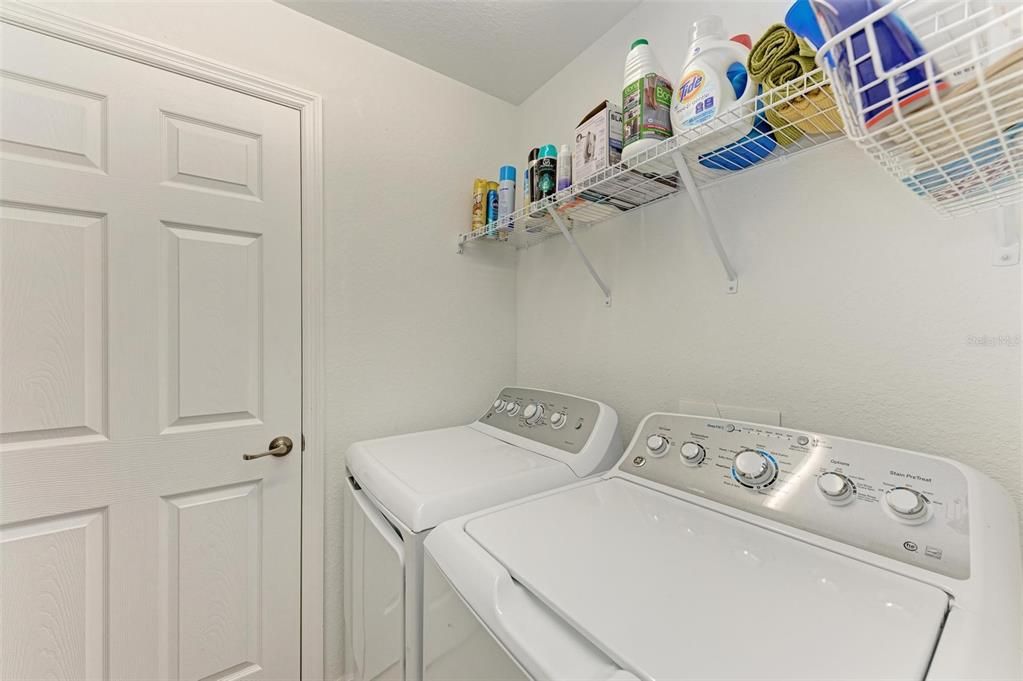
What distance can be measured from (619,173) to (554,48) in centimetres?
88

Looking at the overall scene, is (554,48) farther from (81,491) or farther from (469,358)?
(81,491)

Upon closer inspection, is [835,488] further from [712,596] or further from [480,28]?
[480,28]

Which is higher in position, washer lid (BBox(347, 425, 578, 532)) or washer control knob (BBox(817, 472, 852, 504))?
washer control knob (BBox(817, 472, 852, 504))

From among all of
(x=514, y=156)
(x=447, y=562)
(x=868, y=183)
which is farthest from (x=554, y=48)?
(x=447, y=562)

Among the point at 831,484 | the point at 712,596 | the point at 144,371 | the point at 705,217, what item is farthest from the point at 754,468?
the point at 144,371

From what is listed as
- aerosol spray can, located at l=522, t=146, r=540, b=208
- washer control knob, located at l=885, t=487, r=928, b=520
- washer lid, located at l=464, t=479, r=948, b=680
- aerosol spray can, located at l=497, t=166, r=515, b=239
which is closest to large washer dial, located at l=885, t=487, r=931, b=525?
washer control knob, located at l=885, t=487, r=928, b=520

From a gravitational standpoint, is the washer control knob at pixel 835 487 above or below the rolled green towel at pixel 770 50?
below

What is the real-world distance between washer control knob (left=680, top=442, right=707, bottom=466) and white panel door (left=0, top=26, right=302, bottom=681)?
4.04 feet

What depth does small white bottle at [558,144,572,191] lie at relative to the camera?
1.34 meters

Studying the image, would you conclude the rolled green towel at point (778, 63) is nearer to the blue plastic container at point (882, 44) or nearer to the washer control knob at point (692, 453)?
the blue plastic container at point (882, 44)

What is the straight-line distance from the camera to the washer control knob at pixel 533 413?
1.44 meters

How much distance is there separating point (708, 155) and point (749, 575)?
0.89m

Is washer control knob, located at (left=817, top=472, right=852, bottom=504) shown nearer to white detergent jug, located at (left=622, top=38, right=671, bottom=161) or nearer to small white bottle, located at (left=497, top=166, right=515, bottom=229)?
white detergent jug, located at (left=622, top=38, right=671, bottom=161)

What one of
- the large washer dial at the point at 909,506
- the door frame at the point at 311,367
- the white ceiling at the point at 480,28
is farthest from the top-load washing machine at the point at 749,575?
the white ceiling at the point at 480,28
